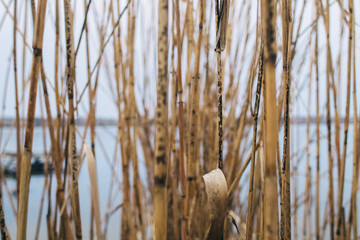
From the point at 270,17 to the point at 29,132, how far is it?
0.31 metres

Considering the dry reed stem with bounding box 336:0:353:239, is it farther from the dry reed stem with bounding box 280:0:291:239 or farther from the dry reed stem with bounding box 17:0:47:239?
the dry reed stem with bounding box 17:0:47:239

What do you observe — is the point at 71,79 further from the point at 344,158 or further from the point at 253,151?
the point at 344,158

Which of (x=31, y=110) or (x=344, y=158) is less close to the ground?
(x=31, y=110)

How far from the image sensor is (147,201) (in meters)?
1.35

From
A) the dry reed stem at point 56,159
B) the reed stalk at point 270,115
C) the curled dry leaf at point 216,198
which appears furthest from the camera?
the dry reed stem at point 56,159

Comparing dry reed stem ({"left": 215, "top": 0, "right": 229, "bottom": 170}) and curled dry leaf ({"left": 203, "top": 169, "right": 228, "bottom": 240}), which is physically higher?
dry reed stem ({"left": 215, "top": 0, "right": 229, "bottom": 170})

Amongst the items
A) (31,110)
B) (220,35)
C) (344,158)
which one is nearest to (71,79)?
(31,110)

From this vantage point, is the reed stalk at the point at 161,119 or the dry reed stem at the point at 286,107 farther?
the dry reed stem at the point at 286,107

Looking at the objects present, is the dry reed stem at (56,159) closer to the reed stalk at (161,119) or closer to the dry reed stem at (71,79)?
the dry reed stem at (71,79)

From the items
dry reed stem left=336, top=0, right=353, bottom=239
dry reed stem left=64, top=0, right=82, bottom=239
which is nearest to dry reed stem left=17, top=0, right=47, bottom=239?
dry reed stem left=64, top=0, right=82, bottom=239

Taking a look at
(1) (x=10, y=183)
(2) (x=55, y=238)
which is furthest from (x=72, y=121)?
(1) (x=10, y=183)

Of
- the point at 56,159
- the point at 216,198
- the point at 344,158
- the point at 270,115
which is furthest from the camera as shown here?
the point at 344,158

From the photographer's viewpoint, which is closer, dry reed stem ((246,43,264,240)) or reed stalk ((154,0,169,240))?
reed stalk ((154,0,169,240))

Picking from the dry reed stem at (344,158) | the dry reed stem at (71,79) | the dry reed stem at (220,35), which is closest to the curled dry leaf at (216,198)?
the dry reed stem at (220,35)
